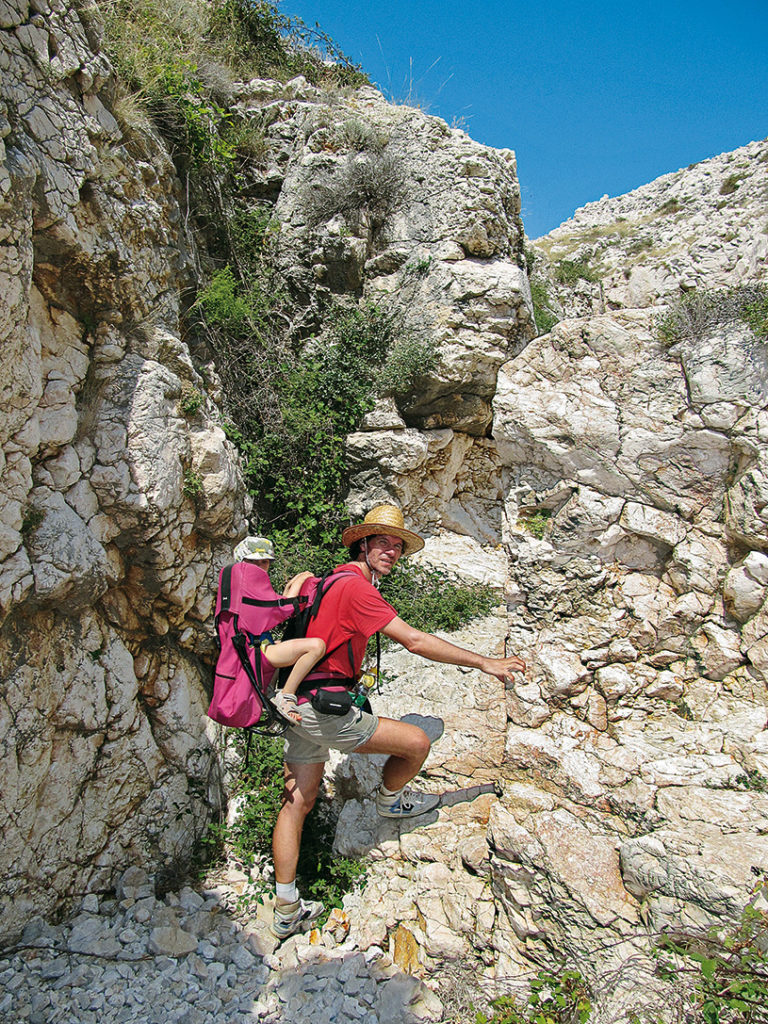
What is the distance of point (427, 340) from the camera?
629 cm

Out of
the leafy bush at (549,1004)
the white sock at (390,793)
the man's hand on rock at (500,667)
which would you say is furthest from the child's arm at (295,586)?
the leafy bush at (549,1004)

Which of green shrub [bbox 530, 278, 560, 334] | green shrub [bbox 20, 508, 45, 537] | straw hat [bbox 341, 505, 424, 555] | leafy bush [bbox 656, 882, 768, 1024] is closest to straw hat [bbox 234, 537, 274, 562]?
straw hat [bbox 341, 505, 424, 555]

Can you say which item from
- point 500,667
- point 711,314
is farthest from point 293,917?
point 711,314

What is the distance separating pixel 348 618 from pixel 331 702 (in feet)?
1.77

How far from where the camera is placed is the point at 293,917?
3.68 meters

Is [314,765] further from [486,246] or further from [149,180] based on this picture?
[486,246]

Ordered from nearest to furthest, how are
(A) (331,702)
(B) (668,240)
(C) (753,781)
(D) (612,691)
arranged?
(C) (753,781) < (A) (331,702) < (D) (612,691) < (B) (668,240)

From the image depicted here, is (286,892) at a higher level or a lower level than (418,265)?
lower

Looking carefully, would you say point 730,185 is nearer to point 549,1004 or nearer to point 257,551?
point 257,551

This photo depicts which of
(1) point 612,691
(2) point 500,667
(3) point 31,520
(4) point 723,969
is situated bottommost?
(4) point 723,969

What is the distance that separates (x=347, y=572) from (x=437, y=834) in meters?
2.11

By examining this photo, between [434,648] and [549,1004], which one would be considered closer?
[549,1004]

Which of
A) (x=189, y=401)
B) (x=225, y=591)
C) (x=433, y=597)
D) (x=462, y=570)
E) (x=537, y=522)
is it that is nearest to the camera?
(x=225, y=591)

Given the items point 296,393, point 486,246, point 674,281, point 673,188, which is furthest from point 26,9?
point 673,188
